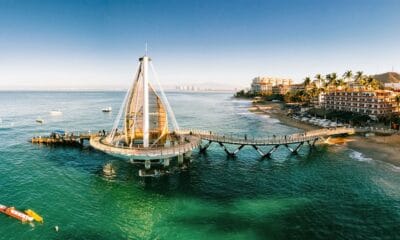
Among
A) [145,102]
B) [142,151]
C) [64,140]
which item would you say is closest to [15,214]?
[142,151]

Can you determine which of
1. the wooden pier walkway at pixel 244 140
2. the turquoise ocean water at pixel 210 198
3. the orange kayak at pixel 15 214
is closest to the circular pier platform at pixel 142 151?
the turquoise ocean water at pixel 210 198

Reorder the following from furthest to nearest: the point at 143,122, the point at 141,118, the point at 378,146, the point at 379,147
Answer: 1. the point at 378,146
2. the point at 379,147
3. the point at 141,118
4. the point at 143,122

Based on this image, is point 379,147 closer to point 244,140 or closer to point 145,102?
point 244,140

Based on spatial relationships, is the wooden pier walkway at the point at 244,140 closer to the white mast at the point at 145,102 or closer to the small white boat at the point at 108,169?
the white mast at the point at 145,102

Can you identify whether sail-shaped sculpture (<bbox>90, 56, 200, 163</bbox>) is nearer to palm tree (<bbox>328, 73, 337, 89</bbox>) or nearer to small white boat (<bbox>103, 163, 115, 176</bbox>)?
small white boat (<bbox>103, 163, 115, 176</bbox>)

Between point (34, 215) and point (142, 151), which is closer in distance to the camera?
point (34, 215)

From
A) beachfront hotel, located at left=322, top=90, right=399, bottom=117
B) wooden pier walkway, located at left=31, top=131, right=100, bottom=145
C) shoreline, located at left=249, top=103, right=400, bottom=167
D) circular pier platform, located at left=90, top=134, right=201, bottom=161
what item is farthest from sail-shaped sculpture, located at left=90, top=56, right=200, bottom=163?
beachfront hotel, located at left=322, top=90, right=399, bottom=117
